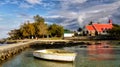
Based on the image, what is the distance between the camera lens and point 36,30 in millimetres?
149750

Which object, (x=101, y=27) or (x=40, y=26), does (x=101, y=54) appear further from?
(x=101, y=27)

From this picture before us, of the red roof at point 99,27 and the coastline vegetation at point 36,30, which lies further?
the red roof at point 99,27

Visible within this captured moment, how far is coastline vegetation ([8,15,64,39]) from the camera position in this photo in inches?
5748

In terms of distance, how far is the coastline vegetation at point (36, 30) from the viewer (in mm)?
146000

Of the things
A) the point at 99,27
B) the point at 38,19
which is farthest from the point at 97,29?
the point at 38,19

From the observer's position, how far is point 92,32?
6624 inches

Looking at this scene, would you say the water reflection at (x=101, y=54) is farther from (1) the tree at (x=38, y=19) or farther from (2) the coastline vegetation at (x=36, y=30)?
(1) the tree at (x=38, y=19)

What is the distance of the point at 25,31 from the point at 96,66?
109 metres

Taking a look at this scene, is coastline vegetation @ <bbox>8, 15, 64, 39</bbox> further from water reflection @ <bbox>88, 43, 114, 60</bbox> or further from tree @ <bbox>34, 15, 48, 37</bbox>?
water reflection @ <bbox>88, 43, 114, 60</bbox>

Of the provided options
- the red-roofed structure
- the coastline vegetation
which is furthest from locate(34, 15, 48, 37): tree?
the red-roofed structure

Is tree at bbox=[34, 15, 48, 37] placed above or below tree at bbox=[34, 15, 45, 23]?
below

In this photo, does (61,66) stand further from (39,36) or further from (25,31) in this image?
(39,36)

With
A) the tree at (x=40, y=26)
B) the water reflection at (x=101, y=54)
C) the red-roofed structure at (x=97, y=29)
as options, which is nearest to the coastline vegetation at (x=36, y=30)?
the tree at (x=40, y=26)

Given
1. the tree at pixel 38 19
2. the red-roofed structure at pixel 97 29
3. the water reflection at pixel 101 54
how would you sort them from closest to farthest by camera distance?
the water reflection at pixel 101 54 < the tree at pixel 38 19 < the red-roofed structure at pixel 97 29
